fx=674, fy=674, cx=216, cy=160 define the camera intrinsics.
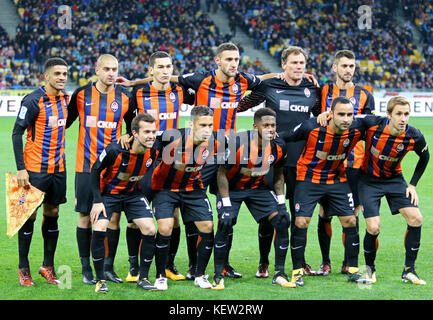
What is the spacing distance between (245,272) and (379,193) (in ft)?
5.53

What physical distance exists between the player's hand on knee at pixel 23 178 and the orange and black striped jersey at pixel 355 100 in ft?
10.9

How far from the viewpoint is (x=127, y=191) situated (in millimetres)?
6758

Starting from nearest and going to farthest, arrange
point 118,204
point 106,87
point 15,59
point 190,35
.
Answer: point 118,204 → point 106,87 → point 15,59 → point 190,35

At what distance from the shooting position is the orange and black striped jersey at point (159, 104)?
7.31m

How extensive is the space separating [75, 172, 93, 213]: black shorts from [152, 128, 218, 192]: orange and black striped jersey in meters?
0.67

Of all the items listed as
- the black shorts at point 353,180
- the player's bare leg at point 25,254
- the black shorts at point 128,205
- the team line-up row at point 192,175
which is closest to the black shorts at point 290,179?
the team line-up row at point 192,175

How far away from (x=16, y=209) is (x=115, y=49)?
86.1ft

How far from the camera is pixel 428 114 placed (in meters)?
26.5

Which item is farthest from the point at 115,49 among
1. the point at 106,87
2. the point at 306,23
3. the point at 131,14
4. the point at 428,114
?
the point at 106,87

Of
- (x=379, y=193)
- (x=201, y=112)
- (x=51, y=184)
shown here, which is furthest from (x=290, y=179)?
(x=51, y=184)

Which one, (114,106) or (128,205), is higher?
(114,106)

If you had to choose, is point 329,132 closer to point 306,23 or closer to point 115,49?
point 115,49

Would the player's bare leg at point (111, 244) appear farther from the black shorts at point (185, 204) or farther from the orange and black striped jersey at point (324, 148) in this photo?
the orange and black striped jersey at point (324, 148)

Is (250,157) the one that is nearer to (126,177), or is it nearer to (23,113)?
(126,177)
